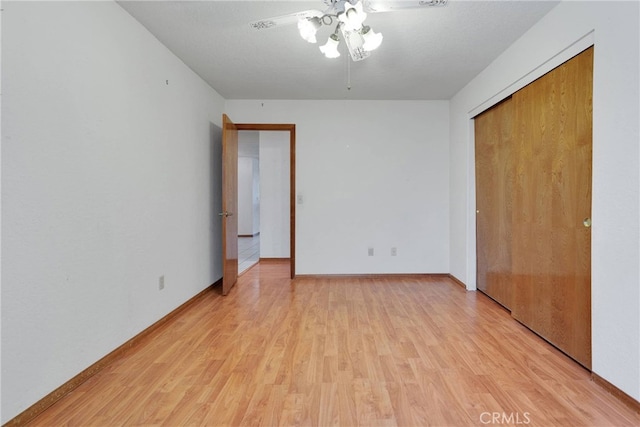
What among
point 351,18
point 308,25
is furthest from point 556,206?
point 308,25

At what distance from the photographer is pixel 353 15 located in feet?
5.13

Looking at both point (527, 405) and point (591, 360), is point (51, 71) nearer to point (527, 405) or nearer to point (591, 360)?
point (527, 405)

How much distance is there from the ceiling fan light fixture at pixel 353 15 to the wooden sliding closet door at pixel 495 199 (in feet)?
6.11

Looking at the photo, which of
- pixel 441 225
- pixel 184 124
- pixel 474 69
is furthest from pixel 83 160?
pixel 441 225

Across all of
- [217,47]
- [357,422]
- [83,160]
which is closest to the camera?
[357,422]

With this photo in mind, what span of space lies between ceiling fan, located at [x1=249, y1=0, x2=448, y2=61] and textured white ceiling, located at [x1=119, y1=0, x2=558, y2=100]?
34cm

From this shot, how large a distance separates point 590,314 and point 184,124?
3529mm

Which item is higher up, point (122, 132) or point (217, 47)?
point (217, 47)

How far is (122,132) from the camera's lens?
2.07 m

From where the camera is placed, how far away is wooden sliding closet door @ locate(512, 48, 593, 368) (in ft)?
6.07

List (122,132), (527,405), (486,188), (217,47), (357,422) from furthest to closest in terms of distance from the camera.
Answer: (486,188) → (217,47) → (122,132) → (527,405) → (357,422)

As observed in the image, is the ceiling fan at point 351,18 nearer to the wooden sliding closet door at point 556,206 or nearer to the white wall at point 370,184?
the wooden sliding closet door at point 556,206

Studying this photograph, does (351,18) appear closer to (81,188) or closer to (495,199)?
(81,188)

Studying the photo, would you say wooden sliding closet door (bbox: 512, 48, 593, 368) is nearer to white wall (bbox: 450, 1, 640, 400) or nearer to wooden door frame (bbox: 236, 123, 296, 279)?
white wall (bbox: 450, 1, 640, 400)
